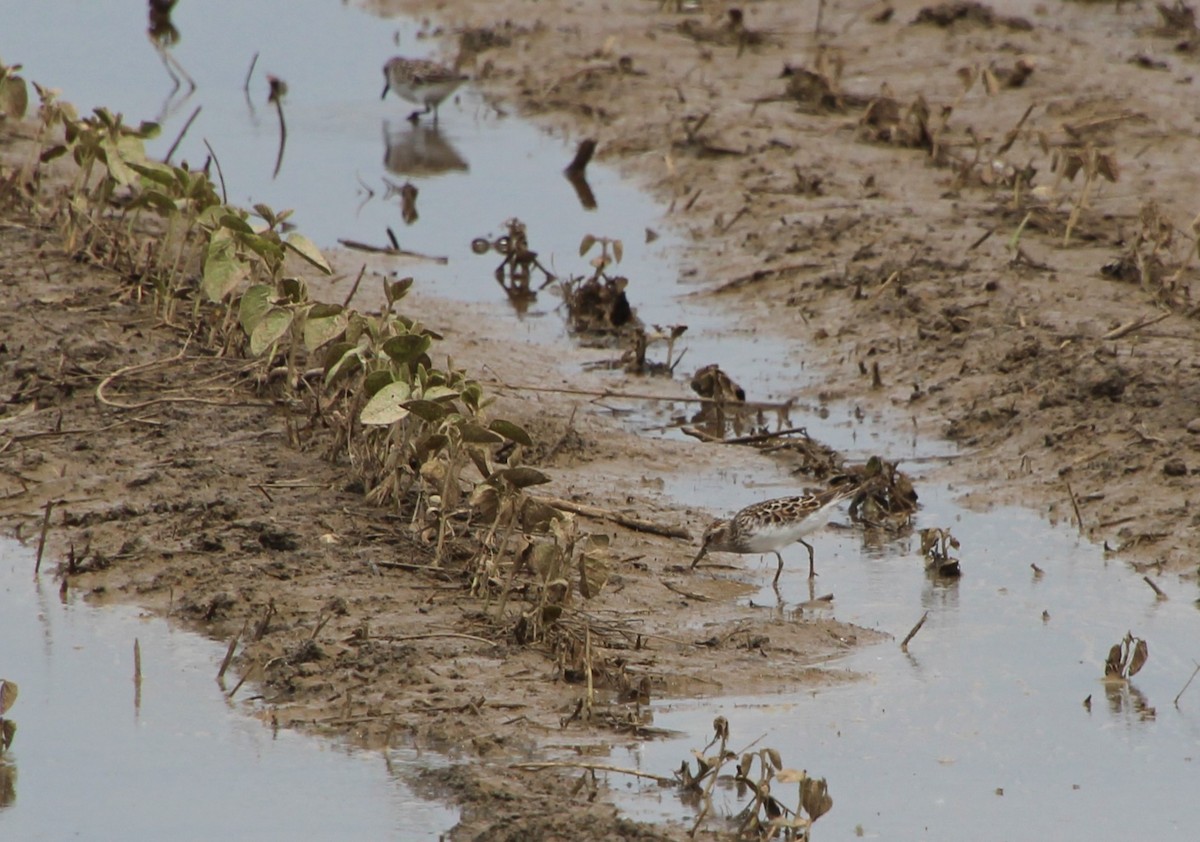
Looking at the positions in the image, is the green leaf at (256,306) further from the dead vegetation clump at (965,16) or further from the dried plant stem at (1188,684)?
the dead vegetation clump at (965,16)

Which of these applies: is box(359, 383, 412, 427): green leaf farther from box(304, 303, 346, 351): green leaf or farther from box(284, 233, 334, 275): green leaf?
box(284, 233, 334, 275): green leaf

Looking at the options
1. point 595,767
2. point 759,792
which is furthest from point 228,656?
point 759,792

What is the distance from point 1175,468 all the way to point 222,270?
3976 millimetres

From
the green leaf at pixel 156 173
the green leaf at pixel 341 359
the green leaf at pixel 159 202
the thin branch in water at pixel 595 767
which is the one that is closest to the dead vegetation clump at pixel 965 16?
the green leaf at pixel 156 173

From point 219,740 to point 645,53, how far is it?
11.0 metres

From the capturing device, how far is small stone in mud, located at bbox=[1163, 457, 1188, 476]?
709 cm

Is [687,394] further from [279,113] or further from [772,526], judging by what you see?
[279,113]

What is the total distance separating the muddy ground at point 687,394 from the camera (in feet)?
17.6

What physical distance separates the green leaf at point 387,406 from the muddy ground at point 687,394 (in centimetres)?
62

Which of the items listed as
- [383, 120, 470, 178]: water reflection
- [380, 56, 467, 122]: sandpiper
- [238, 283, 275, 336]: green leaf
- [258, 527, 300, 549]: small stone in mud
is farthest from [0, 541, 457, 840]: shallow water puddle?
[380, 56, 467, 122]: sandpiper

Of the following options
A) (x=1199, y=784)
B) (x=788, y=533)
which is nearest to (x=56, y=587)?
(x=788, y=533)

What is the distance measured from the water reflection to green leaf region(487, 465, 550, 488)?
7.30 meters

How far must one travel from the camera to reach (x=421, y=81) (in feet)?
45.3

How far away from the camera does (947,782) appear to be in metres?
4.84
